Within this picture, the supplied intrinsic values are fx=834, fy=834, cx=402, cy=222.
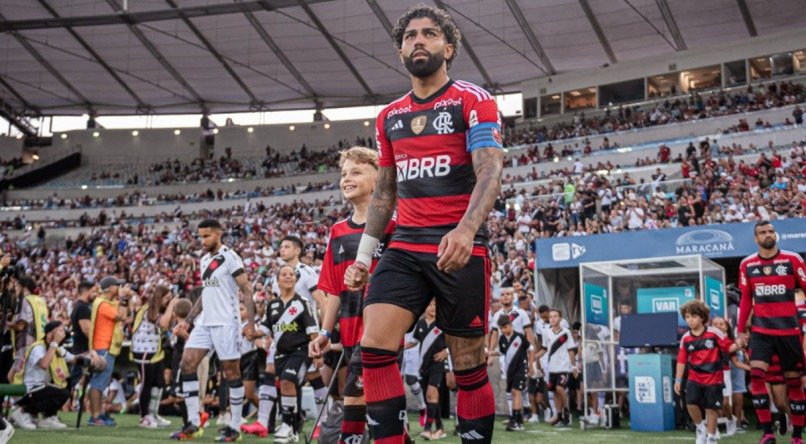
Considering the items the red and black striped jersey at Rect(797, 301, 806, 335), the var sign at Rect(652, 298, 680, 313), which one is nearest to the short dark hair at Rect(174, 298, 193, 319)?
the red and black striped jersey at Rect(797, 301, 806, 335)

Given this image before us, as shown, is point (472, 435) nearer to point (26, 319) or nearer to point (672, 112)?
point (26, 319)

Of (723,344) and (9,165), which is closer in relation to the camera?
(723,344)

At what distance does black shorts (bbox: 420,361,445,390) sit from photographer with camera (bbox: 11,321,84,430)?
474cm

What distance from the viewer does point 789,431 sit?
11.3 meters

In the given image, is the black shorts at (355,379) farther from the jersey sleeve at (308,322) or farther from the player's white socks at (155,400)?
the player's white socks at (155,400)

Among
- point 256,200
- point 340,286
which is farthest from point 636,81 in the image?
point 340,286

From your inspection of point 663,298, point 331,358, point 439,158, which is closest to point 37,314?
point 331,358

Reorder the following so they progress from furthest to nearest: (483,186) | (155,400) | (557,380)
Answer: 1. (557,380)
2. (155,400)
3. (483,186)

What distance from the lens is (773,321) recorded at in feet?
28.1

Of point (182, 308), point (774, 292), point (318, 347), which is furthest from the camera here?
point (182, 308)

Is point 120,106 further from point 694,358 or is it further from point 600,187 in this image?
point 694,358

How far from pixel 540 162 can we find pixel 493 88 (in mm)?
10398

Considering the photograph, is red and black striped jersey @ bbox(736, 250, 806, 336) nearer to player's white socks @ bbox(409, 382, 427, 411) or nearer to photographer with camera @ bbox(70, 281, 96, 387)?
player's white socks @ bbox(409, 382, 427, 411)

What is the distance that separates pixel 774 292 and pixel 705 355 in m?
1.10
